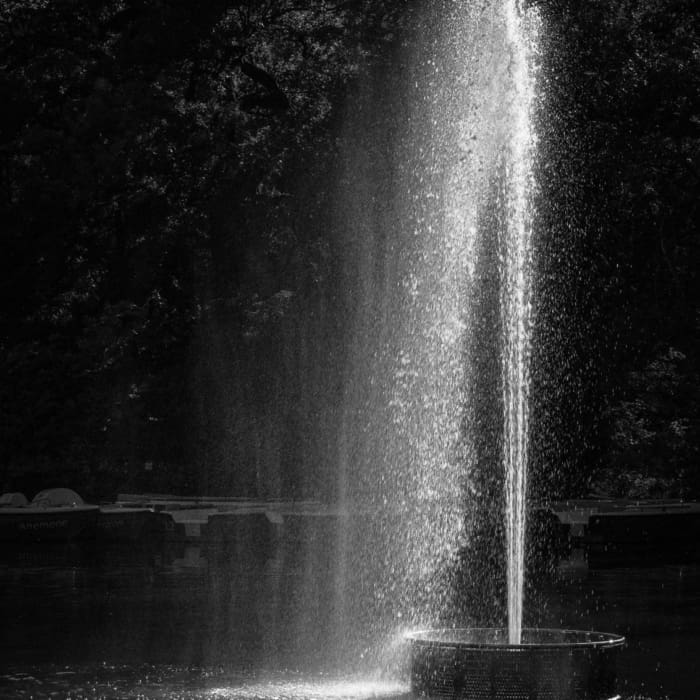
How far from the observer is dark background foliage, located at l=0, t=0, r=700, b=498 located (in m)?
33.4

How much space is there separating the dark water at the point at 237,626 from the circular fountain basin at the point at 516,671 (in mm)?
596

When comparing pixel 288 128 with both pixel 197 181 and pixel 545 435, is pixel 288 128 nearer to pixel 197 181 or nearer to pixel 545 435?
pixel 197 181

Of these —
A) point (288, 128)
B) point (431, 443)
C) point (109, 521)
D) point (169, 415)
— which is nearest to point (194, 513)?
point (109, 521)

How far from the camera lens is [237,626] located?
1551 cm

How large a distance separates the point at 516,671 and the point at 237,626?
18.4ft

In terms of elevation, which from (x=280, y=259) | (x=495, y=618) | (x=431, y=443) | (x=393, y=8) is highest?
(x=393, y=8)

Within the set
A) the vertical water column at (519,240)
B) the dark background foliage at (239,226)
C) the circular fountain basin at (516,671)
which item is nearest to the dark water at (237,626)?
the circular fountain basin at (516,671)

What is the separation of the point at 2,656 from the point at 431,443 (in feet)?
63.7

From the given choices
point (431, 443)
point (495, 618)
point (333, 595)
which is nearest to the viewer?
point (495, 618)

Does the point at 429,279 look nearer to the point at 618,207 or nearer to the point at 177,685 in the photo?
the point at 618,207

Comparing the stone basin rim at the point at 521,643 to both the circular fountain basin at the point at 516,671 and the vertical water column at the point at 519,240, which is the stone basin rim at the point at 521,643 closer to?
the circular fountain basin at the point at 516,671

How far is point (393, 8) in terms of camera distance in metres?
35.7

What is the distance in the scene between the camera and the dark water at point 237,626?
1174 cm

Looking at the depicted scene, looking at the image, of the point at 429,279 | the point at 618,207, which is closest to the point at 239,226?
the point at 429,279
